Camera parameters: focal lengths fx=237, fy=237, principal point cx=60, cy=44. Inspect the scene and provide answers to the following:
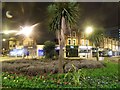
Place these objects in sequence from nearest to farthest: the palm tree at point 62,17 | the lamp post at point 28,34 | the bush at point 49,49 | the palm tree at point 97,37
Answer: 1. the palm tree at point 62,17
2. the bush at point 49,49
3. the lamp post at point 28,34
4. the palm tree at point 97,37

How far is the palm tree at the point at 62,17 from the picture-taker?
15.9m

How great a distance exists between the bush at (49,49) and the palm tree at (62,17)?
34.9ft

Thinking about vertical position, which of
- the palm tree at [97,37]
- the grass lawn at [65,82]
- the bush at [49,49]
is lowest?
the grass lawn at [65,82]

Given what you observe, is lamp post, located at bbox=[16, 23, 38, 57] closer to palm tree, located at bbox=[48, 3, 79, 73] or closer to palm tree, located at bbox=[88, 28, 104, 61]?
palm tree, located at bbox=[88, 28, 104, 61]

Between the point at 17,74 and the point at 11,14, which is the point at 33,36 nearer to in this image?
the point at 11,14

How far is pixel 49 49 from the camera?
27.3 meters

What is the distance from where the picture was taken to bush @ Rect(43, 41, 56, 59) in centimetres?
2717

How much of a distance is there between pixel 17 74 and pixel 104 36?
51.7 feet

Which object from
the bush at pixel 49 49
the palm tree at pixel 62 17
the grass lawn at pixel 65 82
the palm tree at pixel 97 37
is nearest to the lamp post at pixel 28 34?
the bush at pixel 49 49

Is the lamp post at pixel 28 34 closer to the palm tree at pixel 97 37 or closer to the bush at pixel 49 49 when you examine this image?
the bush at pixel 49 49

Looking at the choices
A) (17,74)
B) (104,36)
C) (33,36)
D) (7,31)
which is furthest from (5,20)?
(104,36)

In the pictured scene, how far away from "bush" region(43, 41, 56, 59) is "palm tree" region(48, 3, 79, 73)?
10.6m

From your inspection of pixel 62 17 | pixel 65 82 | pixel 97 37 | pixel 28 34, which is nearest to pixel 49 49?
pixel 28 34

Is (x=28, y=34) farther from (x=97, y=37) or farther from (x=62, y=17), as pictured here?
(x=62, y=17)
